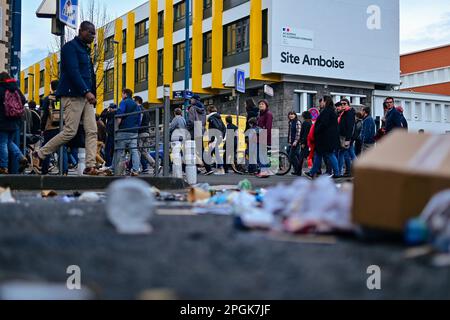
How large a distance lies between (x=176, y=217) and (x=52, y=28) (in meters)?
6.91

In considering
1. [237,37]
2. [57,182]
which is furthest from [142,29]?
[57,182]

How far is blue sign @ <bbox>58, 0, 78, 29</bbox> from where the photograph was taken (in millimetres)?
9863

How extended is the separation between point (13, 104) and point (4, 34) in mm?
16099

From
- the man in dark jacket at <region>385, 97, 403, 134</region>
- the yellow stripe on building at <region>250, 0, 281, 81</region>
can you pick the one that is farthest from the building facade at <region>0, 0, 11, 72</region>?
the man in dark jacket at <region>385, 97, 403, 134</region>

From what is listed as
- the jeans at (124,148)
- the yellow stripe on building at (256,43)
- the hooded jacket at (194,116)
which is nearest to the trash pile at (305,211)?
the jeans at (124,148)

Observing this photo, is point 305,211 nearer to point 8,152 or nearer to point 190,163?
point 190,163

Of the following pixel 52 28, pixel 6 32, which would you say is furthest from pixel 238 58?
pixel 52 28

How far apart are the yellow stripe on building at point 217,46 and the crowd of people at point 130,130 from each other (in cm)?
2044

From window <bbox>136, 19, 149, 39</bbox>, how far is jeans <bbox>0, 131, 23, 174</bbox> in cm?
4013

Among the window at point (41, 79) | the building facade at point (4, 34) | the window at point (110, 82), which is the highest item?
the window at point (41, 79)

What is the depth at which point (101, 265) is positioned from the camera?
2.33 m

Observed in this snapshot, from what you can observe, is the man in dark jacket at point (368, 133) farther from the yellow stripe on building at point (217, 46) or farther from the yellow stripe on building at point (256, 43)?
the yellow stripe on building at point (217, 46)

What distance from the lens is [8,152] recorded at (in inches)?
450

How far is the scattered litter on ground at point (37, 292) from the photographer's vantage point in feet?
5.92
